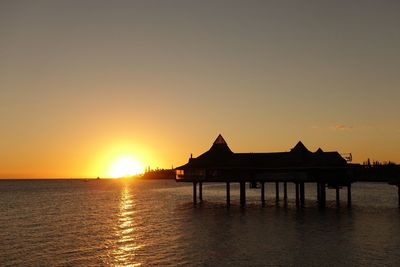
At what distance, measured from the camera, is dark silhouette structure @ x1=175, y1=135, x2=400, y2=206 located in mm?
51094

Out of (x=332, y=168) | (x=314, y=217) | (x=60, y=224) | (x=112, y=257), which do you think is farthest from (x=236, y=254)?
(x=332, y=168)

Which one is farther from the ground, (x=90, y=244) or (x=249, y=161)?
(x=249, y=161)

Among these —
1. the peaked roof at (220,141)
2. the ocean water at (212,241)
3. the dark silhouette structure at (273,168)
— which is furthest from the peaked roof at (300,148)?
the peaked roof at (220,141)

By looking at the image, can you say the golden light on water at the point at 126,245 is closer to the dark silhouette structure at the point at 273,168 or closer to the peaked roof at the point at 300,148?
the dark silhouette structure at the point at 273,168

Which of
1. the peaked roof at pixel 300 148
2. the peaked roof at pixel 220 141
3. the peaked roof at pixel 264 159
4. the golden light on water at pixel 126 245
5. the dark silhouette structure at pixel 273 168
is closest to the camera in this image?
the golden light on water at pixel 126 245

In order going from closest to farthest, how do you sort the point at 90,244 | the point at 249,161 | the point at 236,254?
the point at 236,254, the point at 90,244, the point at 249,161

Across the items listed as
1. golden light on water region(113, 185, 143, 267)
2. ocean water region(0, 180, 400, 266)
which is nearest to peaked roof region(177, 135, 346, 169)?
ocean water region(0, 180, 400, 266)

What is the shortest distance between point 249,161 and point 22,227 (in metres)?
26.7

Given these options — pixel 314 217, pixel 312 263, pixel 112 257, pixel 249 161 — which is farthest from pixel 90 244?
pixel 249 161

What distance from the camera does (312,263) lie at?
2308 centimetres

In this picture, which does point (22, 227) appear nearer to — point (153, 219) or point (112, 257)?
point (153, 219)

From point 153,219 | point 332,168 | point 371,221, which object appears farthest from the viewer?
point 332,168

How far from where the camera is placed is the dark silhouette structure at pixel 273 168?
51.1 metres

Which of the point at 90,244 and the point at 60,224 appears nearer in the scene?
the point at 90,244
